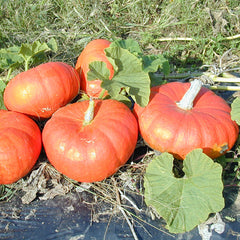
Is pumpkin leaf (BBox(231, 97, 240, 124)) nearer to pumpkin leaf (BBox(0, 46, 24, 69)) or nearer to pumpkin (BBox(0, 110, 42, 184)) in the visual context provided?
pumpkin (BBox(0, 110, 42, 184))

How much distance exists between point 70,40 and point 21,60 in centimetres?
139

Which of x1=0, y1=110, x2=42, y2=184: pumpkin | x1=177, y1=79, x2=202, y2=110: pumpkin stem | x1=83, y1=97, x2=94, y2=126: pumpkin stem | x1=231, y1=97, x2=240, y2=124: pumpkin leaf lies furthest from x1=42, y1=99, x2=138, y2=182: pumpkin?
x1=231, y1=97, x2=240, y2=124: pumpkin leaf

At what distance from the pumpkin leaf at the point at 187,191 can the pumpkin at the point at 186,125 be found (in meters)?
0.17

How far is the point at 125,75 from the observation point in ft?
7.02

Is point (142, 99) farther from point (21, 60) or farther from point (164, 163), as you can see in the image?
point (21, 60)

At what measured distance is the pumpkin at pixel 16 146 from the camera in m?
1.98

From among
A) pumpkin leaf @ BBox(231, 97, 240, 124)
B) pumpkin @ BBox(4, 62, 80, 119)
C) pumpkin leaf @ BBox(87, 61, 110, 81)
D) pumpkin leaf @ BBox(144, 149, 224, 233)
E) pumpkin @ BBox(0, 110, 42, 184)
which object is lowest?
pumpkin leaf @ BBox(144, 149, 224, 233)

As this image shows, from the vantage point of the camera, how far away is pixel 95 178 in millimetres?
2068

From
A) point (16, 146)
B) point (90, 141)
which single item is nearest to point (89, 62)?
point (90, 141)

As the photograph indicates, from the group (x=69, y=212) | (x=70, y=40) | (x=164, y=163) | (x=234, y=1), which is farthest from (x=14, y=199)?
(x=234, y=1)

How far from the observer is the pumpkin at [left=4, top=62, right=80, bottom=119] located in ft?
6.98

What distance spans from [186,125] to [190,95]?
25cm

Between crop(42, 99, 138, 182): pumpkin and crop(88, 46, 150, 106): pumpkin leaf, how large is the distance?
0.16 metres

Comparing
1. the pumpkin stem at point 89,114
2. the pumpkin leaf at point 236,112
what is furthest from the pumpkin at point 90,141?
the pumpkin leaf at point 236,112
